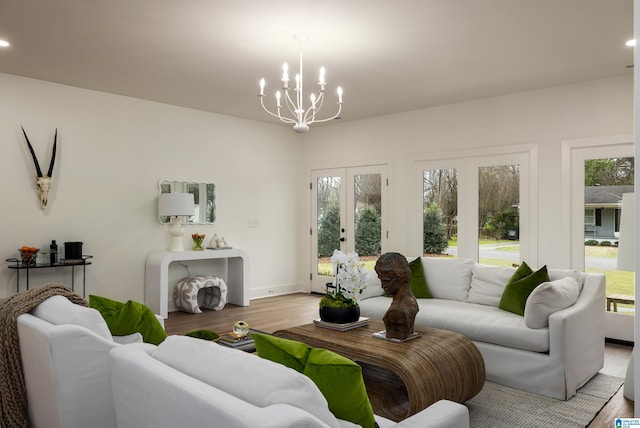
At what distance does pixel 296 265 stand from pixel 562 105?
4.42 metres

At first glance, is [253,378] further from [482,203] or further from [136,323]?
[482,203]

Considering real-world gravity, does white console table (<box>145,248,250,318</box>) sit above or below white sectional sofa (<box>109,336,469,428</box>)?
below

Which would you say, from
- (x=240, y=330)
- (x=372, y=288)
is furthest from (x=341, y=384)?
(x=372, y=288)

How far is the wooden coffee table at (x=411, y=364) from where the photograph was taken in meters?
2.56

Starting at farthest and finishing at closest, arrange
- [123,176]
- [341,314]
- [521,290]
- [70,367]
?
1. [123,176]
2. [521,290]
3. [341,314]
4. [70,367]

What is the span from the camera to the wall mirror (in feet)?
19.9

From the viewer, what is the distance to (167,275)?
5.57m

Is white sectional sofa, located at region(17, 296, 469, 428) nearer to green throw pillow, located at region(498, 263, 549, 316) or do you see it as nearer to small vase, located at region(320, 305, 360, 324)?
small vase, located at region(320, 305, 360, 324)

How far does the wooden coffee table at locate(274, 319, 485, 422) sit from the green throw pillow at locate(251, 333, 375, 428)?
1.10 m

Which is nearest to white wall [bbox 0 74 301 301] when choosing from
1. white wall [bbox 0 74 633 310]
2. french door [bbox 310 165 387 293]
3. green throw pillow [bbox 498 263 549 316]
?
white wall [bbox 0 74 633 310]

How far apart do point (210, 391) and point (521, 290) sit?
3264 mm

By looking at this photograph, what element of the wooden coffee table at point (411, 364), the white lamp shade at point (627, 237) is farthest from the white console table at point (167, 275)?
the white lamp shade at point (627, 237)

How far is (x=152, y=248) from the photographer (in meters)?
5.87

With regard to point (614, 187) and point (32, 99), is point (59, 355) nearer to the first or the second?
point (32, 99)
